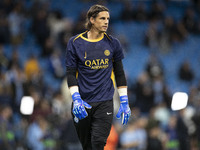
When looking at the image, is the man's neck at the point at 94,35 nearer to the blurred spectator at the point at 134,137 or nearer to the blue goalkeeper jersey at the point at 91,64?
the blue goalkeeper jersey at the point at 91,64

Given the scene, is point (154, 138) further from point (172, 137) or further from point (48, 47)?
point (48, 47)

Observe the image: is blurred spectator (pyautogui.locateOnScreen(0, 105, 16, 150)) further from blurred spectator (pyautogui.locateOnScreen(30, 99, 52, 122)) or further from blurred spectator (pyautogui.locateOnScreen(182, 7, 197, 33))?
blurred spectator (pyautogui.locateOnScreen(182, 7, 197, 33))

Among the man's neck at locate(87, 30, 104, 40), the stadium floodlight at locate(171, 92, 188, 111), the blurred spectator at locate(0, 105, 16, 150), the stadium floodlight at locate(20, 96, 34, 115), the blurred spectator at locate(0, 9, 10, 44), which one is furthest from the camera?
the blurred spectator at locate(0, 9, 10, 44)

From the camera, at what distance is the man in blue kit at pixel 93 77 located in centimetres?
565

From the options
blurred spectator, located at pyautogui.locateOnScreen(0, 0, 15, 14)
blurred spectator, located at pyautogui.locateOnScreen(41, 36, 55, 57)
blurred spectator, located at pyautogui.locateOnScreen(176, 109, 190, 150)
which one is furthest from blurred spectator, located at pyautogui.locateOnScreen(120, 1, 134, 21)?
blurred spectator, located at pyautogui.locateOnScreen(176, 109, 190, 150)

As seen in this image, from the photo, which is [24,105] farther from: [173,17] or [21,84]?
[173,17]

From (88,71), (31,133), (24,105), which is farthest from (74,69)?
(24,105)

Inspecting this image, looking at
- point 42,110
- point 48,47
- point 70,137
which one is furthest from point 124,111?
point 48,47

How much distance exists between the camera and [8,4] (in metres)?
16.7

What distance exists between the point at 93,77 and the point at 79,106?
1.54 feet

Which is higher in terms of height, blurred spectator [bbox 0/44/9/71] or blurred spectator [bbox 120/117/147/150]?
blurred spectator [bbox 0/44/9/71]

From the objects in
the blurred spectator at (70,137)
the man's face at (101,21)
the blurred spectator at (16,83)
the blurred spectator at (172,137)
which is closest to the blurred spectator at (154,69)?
the blurred spectator at (172,137)

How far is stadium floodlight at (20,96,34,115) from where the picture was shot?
12.2 meters

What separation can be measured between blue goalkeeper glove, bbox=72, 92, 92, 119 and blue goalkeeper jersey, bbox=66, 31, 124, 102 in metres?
0.18
